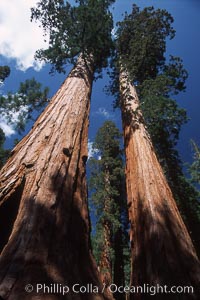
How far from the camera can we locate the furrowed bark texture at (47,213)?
1.71 metres

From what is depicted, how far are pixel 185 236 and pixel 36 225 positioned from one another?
77.0 inches

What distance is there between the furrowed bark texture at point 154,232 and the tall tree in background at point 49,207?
792 mm

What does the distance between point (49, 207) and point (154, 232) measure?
145 centimetres

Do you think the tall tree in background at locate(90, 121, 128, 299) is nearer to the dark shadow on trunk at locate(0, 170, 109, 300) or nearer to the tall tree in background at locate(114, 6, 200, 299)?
the tall tree in background at locate(114, 6, 200, 299)

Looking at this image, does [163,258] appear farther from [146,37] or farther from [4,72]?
[4,72]

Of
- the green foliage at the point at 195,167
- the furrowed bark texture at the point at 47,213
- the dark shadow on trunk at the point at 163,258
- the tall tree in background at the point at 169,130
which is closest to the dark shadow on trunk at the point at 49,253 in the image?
the furrowed bark texture at the point at 47,213

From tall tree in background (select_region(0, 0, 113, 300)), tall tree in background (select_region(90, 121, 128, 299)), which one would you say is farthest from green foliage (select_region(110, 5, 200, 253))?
tall tree in background (select_region(0, 0, 113, 300))

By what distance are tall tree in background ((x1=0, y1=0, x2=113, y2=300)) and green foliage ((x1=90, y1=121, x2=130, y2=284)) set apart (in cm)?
663

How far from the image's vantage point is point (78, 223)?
2459mm

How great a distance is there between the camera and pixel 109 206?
11.5 m

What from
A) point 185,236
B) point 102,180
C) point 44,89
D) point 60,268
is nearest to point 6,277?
point 60,268

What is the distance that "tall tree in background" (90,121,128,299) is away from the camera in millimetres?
9926

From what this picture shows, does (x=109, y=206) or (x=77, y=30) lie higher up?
(x=77, y=30)

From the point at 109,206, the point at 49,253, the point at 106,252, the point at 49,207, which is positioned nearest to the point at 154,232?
the point at 49,207
